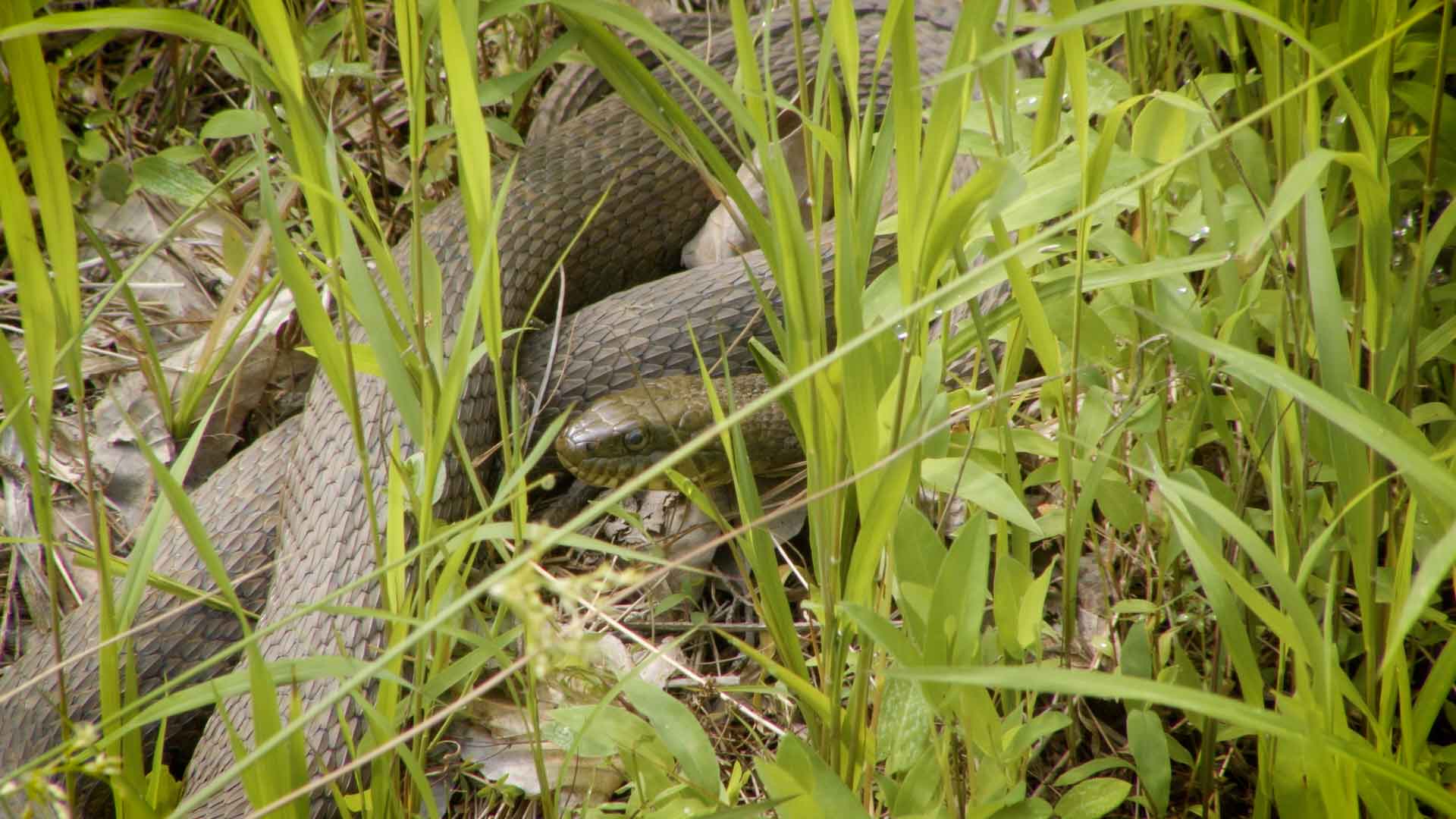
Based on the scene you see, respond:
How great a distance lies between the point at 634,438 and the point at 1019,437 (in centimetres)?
159

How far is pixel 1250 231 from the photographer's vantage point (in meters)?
1.78

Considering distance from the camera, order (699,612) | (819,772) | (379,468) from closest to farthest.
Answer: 1. (819,772)
2. (699,612)
3. (379,468)

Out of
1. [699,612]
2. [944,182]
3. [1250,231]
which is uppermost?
[944,182]

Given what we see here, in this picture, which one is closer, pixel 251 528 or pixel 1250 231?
pixel 1250 231

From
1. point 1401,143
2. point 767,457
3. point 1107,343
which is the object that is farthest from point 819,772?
point 767,457

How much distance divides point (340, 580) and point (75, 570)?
1.02m

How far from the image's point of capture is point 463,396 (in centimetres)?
321

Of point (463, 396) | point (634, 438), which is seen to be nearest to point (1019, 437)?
point (634, 438)

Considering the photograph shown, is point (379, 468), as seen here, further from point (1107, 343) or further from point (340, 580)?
point (1107, 343)

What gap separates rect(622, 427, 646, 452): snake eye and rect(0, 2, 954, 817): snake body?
24 centimetres

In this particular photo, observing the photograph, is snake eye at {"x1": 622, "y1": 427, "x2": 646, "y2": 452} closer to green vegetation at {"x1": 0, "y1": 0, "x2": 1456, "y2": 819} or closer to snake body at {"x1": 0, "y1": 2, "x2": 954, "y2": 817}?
snake body at {"x1": 0, "y1": 2, "x2": 954, "y2": 817}

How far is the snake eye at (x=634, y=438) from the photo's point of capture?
325cm

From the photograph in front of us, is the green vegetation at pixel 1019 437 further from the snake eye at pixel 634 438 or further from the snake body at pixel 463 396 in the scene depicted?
the snake eye at pixel 634 438

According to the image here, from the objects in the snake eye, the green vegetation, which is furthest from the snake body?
the green vegetation
